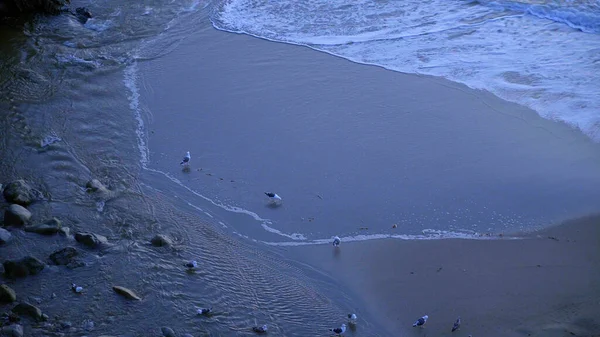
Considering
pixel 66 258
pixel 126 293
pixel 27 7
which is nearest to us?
pixel 126 293

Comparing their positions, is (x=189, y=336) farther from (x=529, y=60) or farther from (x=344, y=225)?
(x=529, y=60)

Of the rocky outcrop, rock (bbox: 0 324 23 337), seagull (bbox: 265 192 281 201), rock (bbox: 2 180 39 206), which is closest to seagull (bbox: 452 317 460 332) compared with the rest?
seagull (bbox: 265 192 281 201)

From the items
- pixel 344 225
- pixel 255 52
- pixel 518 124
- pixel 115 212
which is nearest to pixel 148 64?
pixel 255 52

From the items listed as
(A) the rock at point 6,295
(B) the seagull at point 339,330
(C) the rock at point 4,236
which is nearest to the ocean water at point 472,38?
(B) the seagull at point 339,330

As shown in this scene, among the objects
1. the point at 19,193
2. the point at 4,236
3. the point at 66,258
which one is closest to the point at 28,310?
the point at 66,258

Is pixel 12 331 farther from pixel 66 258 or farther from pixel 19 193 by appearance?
pixel 19 193

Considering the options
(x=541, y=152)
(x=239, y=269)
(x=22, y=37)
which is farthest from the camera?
(x=22, y=37)

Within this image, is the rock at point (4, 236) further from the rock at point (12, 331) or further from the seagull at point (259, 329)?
the seagull at point (259, 329)
